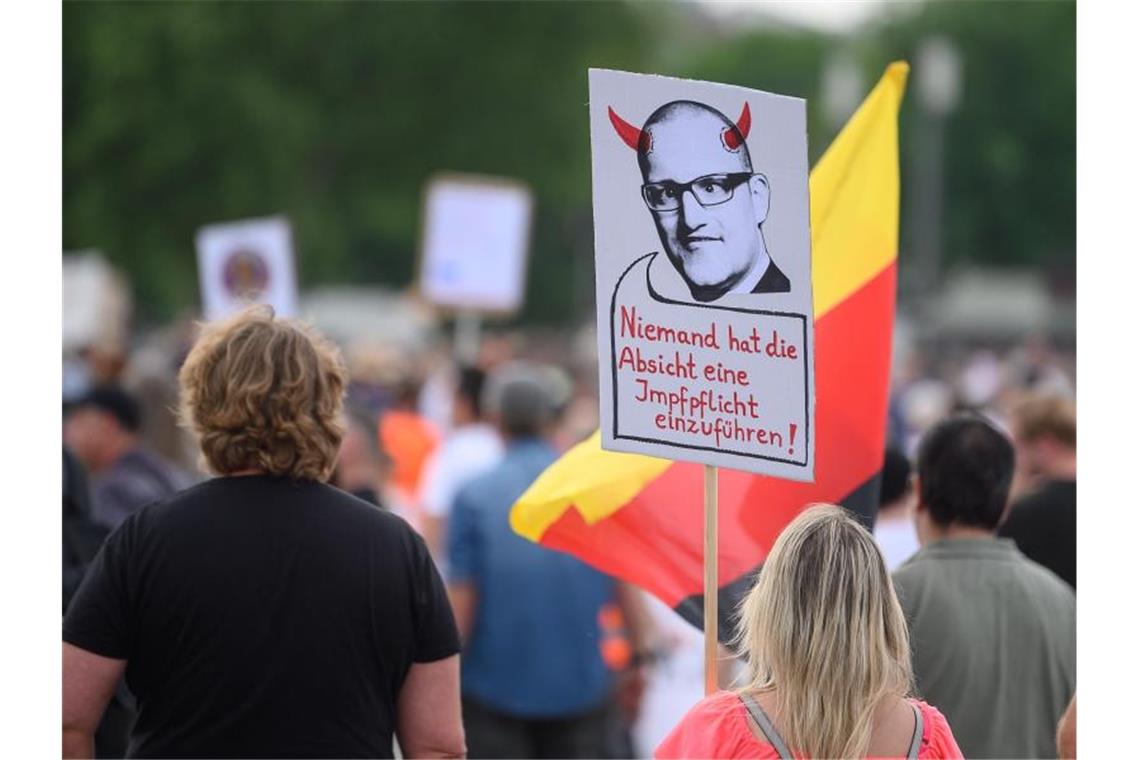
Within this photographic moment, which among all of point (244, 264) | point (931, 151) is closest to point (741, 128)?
point (244, 264)

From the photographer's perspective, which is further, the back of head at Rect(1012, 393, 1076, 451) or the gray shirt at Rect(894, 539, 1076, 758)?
the back of head at Rect(1012, 393, 1076, 451)

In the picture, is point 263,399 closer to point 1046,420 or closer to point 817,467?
point 817,467

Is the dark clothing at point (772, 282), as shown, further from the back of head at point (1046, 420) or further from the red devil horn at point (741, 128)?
the back of head at point (1046, 420)

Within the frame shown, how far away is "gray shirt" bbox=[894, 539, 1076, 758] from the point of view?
4.39 metres

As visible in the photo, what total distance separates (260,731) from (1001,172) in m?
56.1

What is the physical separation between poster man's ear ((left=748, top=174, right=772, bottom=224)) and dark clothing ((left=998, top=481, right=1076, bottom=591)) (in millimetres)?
2107

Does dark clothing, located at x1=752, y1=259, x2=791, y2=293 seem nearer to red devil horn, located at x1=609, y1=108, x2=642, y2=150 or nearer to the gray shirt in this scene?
red devil horn, located at x1=609, y1=108, x2=642, y2=150

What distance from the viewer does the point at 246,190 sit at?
122 ft

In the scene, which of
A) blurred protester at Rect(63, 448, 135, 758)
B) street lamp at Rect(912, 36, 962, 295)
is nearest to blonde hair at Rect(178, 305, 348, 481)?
blurred protester at Rect(63, 448, 135, 758)

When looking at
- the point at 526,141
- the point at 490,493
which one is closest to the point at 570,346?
the point at 526,141

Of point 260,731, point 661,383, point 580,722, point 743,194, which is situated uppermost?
point 743,194

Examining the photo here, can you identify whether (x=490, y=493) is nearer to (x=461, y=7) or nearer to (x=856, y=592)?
(x=856, y=592)

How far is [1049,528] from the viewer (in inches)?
220

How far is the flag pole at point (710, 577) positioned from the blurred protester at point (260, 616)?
0.55 meters
